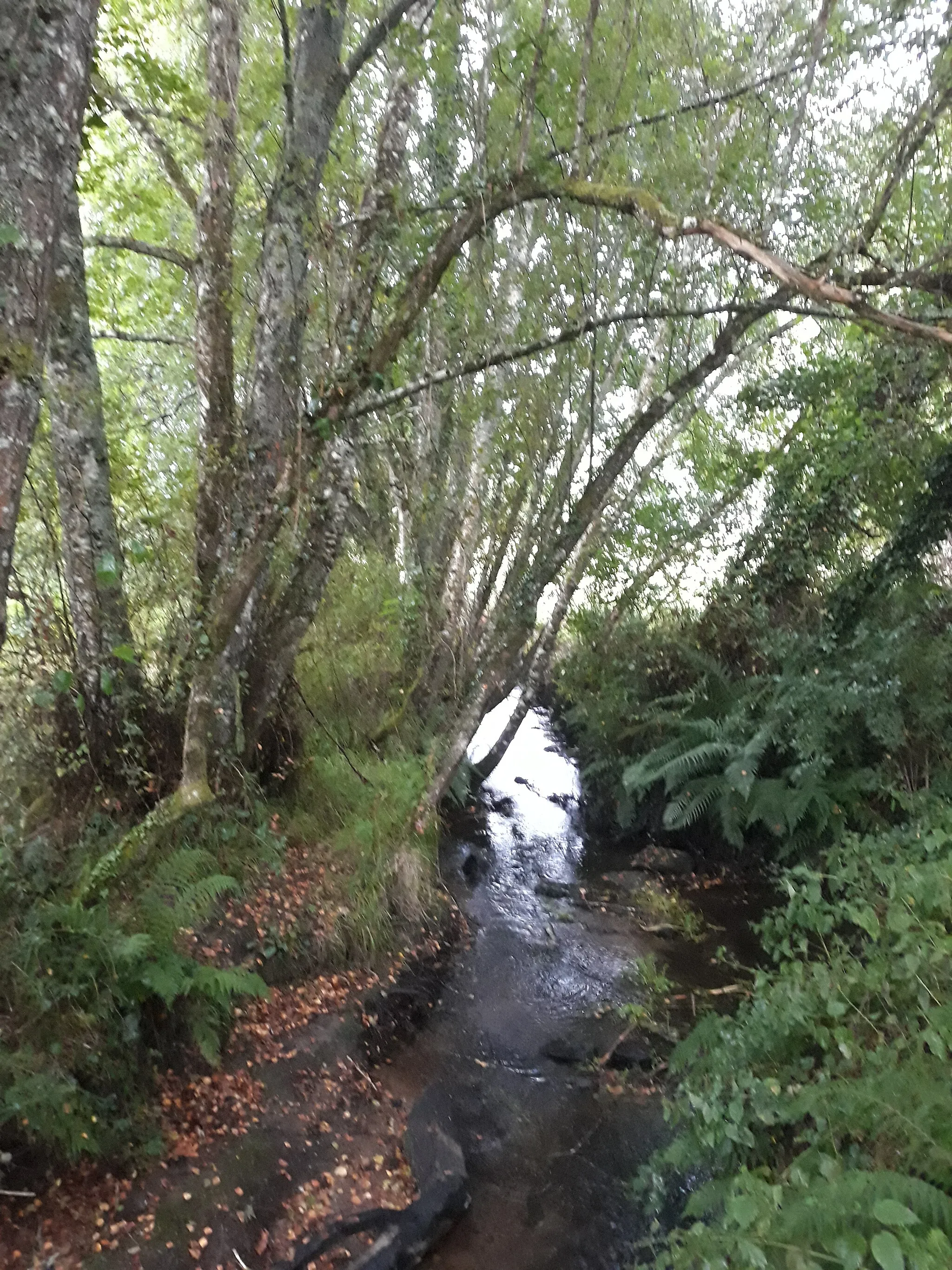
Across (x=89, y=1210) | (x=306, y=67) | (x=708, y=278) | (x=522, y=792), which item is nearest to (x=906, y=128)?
(x=708, y=278)

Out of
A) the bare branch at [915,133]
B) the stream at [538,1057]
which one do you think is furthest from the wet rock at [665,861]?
the bare branch at [915,133]

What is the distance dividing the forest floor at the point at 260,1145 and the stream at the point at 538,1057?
1.14 feet

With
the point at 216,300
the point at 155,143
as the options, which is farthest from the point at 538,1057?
the point at 155,143

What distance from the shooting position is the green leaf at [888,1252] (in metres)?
1.73

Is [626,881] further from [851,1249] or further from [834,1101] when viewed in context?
[851,1249]

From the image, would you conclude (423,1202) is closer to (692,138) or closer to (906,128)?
(906,128)

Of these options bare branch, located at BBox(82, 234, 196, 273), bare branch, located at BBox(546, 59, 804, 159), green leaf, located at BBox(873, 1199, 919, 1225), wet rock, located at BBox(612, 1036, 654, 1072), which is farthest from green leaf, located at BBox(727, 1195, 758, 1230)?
bare branch, located at BBox(82, 234, 196, 273)

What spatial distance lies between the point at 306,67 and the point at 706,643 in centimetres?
723

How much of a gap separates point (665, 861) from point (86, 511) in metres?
6.59

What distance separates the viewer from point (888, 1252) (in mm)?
1762

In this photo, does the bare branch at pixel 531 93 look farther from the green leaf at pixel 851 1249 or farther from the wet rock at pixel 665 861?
the wet rock at pixel 665 861

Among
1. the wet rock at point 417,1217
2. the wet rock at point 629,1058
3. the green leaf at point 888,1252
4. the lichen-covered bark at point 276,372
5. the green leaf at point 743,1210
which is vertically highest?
the lichen-covered bark at point 276,372

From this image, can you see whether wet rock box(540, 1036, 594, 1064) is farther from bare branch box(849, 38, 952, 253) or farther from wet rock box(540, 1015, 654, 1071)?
bare branch box(849, 38, 952, 253)

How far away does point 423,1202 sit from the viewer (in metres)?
3.57
